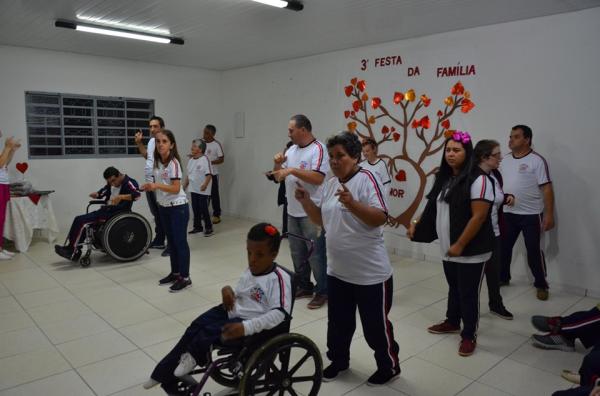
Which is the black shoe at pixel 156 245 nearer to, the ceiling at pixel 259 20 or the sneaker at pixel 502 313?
the ceiling at pixel 259 20

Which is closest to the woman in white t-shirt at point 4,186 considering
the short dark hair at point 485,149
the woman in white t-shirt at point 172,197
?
the woman in white t-shirt at point 172,197

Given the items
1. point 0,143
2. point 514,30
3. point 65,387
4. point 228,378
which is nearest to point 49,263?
point 0,143

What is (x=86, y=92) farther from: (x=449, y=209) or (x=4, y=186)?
(x=449, y=209)

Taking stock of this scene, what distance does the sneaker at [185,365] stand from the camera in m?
1.92

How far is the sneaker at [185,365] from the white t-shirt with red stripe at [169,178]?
6.58 feet

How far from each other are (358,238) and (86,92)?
Result: 5851 mm

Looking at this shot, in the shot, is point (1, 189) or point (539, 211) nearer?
point (539, 211)

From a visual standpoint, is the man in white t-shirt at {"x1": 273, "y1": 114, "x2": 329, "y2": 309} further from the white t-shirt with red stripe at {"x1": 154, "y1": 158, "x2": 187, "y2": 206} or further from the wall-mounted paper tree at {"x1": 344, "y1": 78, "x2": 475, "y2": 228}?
the wall-mounted paper tree at {"x1": 344, "y1": 78, "x2": 475, "y2": 228}

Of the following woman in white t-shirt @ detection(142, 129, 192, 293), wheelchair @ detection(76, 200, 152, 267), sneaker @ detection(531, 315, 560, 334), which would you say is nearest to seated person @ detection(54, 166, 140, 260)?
wheelchair @ detection(76, 200, 152, 267)

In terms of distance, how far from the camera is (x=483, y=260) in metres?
2.64

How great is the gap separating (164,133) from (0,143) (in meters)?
3.58

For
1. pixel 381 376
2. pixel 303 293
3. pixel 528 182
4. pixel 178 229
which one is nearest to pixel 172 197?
pixel 178 229

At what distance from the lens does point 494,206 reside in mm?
3047

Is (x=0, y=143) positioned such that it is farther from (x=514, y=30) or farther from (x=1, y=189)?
(x=514, y=30)
